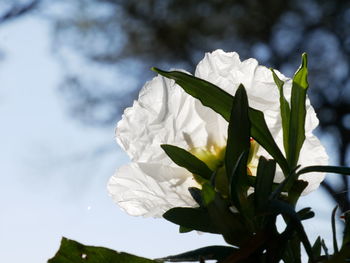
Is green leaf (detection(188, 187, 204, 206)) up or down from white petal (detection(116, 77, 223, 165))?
down

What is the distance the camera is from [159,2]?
4059 mm

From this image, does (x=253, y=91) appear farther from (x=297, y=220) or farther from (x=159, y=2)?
(x=159, y=2)

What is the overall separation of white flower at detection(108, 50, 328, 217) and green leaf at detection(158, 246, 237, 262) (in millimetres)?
46

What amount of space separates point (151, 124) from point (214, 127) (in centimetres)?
3

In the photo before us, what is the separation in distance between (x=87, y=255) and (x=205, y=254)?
0.17 ft

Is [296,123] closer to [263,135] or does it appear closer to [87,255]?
[263,135]

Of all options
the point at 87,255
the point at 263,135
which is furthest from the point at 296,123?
the point at 87,255

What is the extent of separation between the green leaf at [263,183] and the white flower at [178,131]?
0.05m

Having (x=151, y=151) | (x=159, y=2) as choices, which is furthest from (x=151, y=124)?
(x=159, y=2)

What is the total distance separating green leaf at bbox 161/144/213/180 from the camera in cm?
30

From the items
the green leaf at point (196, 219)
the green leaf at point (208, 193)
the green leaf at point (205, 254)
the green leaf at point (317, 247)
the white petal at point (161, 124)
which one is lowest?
the green leaf at point (205, 254)

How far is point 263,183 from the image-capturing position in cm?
27

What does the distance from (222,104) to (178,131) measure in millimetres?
35

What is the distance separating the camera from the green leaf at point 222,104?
0.97 feet
